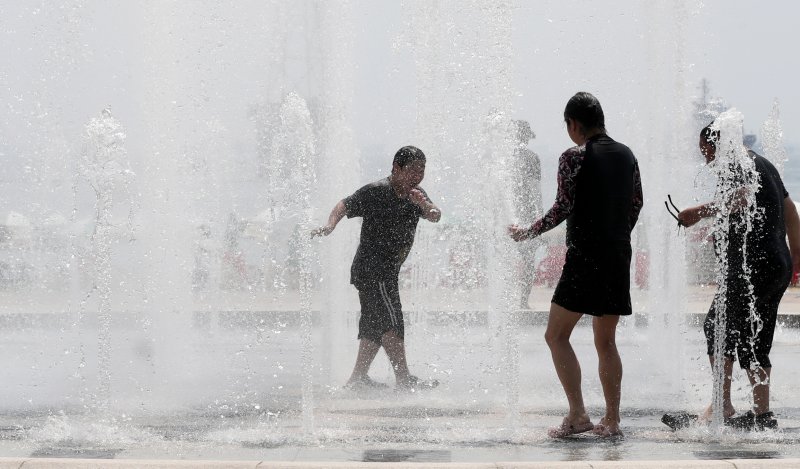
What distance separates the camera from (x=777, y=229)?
4883mm

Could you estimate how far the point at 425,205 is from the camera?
19.4 ft

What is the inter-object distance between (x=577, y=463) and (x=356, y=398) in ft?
7.62

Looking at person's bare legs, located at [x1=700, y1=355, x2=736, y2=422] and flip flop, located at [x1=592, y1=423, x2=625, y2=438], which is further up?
person's bare legs, located at [x1=700, y1=355, x2=736, y2=422]

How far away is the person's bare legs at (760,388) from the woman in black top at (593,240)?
614 millimetres

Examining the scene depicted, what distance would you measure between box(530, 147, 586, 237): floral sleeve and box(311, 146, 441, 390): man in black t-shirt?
1.41 metres

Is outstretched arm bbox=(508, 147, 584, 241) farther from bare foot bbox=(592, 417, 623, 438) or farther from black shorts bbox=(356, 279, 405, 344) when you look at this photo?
black shorts bbox=(356, 279, 405, 344)

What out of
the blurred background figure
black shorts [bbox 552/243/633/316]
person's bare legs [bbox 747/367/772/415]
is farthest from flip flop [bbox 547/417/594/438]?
the blurred background figure

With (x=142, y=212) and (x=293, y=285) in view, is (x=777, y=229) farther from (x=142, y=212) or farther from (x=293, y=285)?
(x=293, y=285)

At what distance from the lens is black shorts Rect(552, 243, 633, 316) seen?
4594mm

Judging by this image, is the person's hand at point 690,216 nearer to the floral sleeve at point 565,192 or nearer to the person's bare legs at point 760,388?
the floral sleeve at point 565,192

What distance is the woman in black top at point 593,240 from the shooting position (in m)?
4.60

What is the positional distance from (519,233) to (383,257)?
150 centimetres

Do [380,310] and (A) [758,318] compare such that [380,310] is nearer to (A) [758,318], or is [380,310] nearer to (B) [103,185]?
(B) [103,185]

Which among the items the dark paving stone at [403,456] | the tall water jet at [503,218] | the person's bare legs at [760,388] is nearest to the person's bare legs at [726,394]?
the person's bare legs at [760,388]
